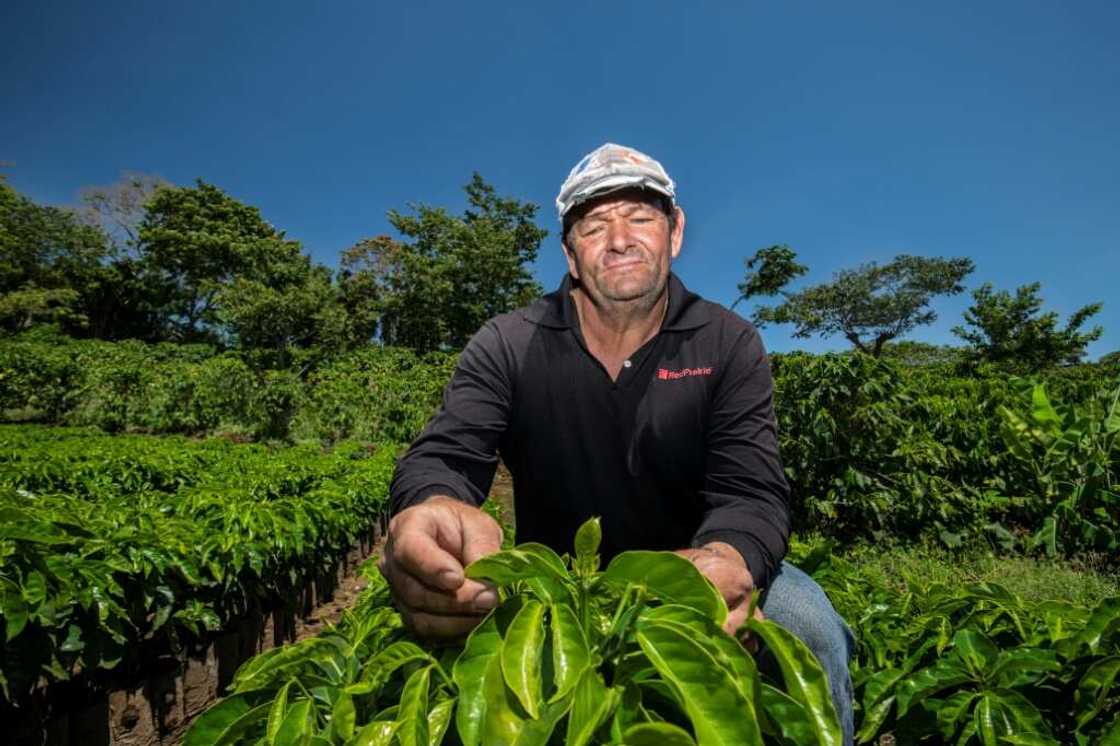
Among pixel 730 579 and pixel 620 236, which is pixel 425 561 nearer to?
pixel 730 579

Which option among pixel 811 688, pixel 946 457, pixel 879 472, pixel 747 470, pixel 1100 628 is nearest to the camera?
pixel 811 688

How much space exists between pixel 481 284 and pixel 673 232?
31681 mm

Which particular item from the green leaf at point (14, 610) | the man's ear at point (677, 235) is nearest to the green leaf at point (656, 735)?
the man's ear at point (677, 235)

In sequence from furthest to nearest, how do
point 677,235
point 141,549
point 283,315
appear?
1. point 283,315
2. point 141,549
3. point 677,235

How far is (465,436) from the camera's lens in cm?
177

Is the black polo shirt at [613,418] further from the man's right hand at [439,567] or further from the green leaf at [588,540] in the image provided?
the green leaf at [588,540]

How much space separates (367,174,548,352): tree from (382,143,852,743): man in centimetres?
2948

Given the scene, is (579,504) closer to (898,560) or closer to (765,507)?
(765,507)

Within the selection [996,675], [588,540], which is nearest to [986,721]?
[996,675]

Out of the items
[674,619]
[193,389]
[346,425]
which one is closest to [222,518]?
[674,619]

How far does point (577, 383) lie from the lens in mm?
2064

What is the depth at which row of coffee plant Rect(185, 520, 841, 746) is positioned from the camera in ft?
2.04

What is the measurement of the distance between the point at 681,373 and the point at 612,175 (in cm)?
77

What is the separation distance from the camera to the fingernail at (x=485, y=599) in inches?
34.5
